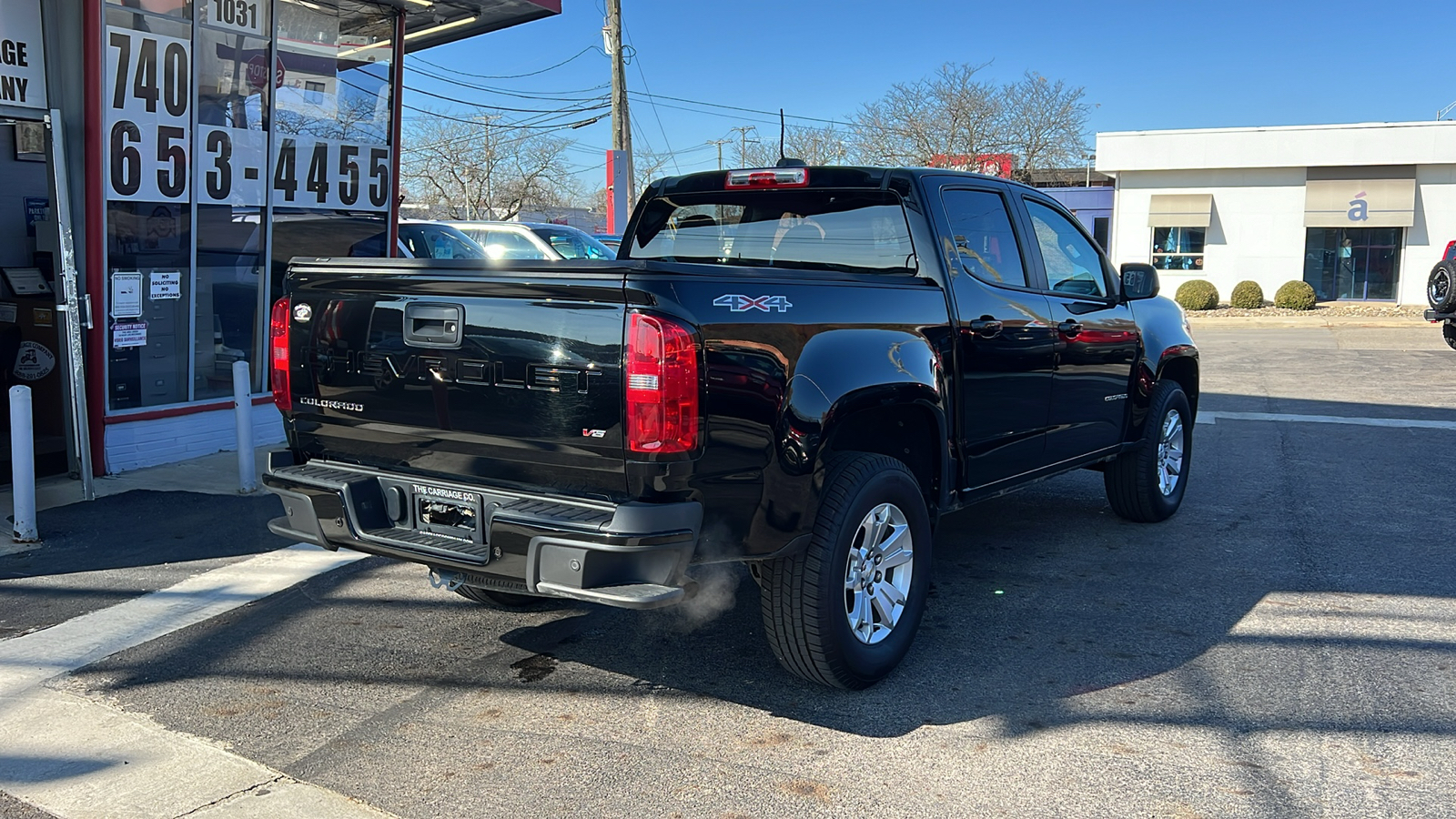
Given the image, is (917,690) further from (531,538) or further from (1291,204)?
(1291,204)

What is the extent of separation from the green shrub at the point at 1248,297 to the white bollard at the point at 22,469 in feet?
103

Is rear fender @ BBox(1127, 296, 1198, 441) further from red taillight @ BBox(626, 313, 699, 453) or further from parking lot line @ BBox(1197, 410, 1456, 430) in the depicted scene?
parking lot line @ BBox(1197, 410, 1456, 430)

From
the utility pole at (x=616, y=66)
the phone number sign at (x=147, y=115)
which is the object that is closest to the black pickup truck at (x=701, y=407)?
the phone number sign at (x=147, y=115)

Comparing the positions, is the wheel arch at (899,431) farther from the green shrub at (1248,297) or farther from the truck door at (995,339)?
the green shrub at (1248,297)

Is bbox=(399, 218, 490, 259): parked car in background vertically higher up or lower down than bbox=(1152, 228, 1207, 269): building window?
lower down

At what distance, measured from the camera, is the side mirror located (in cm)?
652

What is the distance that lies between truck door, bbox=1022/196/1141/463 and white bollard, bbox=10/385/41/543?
560 centimetres

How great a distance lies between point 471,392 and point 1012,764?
2148 millimetres

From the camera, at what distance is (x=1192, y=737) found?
3949 millimetres

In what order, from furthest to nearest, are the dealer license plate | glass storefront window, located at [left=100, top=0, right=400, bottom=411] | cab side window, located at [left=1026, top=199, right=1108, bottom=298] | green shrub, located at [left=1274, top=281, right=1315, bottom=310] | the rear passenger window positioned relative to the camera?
green shrub, located at [left=1274, top=281, right=1315, bottom=310], glass storefront window, located at [left=100, top=0, right=400, bottom=411], cab side window, located at [left=1026, top=199, right=1108, bottom=298], the rear passenger window, the dealer license plate

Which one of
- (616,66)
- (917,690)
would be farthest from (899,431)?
(616,66)

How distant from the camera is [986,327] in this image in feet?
16.8

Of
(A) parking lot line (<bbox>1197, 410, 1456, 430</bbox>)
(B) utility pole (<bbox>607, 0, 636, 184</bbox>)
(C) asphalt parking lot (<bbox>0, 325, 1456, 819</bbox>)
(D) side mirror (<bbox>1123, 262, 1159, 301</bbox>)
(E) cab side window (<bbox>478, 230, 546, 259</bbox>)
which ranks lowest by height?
(C) asphalt parking lot (<bbox>0, 325, 1456, 819</bbox>)

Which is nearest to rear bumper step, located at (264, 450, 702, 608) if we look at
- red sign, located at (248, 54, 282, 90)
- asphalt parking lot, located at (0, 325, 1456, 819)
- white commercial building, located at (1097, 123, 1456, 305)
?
asphalt parking lot, located at (0, 325, 1456, 819)
